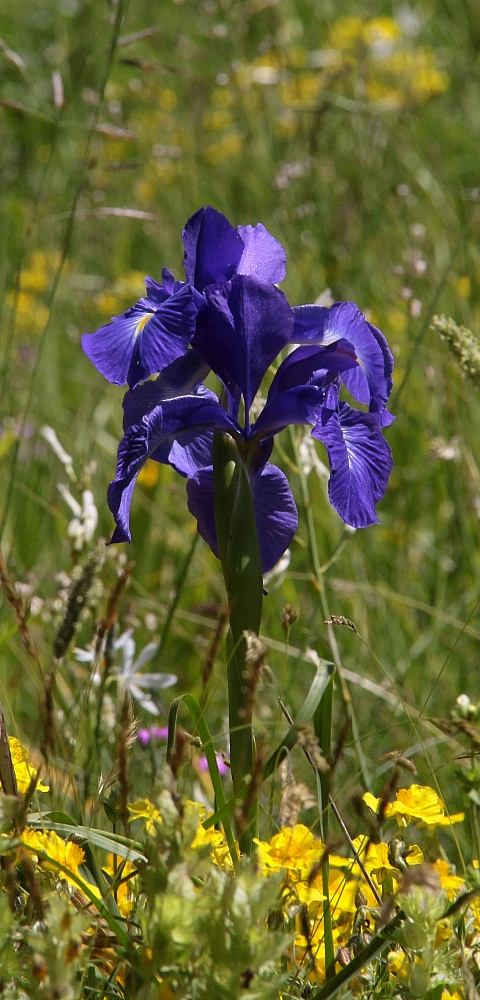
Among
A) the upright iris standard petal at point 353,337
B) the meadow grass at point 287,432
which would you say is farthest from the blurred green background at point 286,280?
the upright iris standard petal at point 353,337

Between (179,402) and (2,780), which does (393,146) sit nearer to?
(179,402)

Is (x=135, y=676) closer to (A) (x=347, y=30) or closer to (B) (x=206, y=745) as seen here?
(B) (x=206, y=745)

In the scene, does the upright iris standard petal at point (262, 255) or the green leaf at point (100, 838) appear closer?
the green leaf at point (100, 838)

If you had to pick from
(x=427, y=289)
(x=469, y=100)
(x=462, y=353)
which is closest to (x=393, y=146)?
(x=469, y=100)

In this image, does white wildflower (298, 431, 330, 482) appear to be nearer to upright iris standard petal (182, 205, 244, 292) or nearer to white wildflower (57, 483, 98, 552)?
white wildflower (57, 483, 98, 552)

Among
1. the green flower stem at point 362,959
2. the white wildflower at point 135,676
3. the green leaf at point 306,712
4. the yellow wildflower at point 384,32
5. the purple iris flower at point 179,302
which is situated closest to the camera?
the green flower stem at point 362,959

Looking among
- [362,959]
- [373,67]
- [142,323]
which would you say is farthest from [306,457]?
[373,67]

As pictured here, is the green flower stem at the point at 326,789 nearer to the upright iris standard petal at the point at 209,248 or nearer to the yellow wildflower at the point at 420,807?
the yellow wildflower at the point at 420,807
